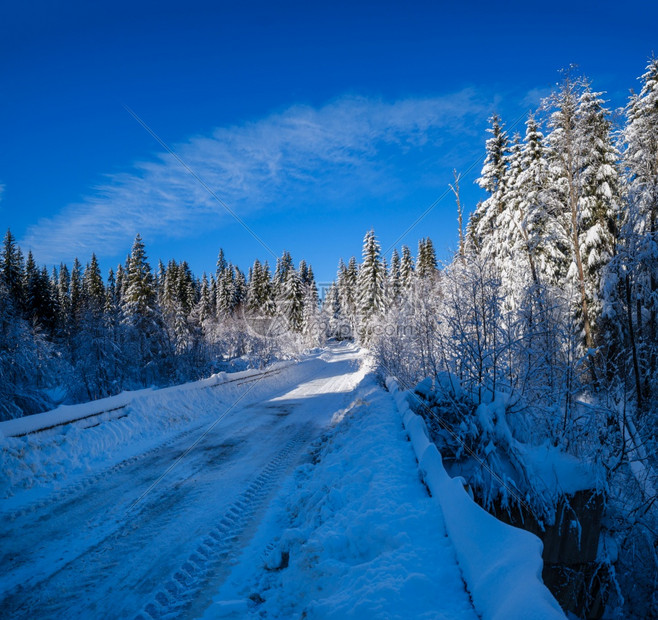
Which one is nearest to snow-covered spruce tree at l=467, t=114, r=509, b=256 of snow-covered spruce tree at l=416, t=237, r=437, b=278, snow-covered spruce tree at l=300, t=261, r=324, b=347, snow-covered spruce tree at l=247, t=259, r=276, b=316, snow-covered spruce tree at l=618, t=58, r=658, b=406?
snow-covered spruce tree at l=618, t=58, r=658, b=406

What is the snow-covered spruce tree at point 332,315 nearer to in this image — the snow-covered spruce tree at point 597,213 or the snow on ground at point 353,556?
the snow-covered spruce tree at point 597,213

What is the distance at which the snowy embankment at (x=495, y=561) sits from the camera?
2.24 m

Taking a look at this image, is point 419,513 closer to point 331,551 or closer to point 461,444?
point 331,551

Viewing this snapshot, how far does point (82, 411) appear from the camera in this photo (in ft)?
27.6

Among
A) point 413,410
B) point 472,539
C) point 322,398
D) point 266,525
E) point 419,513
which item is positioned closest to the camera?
point 472,539

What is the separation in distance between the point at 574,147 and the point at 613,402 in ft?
30.8

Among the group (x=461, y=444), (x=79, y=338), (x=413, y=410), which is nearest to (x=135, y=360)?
(x=79, y=338)

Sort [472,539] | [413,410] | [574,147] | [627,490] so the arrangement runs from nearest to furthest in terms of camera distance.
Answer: [472,539] → [627,490] → [413,410] → [574,147]

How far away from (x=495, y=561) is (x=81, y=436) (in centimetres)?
825

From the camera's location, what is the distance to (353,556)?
11.8 feet

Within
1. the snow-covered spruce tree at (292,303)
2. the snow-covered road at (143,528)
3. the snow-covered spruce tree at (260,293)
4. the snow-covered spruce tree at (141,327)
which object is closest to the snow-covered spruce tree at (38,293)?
the snow-covered spruce tree at (141,327)

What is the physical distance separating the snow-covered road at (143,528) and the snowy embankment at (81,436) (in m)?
0.25

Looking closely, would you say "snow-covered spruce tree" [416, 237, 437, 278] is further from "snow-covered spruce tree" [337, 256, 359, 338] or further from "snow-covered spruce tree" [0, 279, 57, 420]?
"snow-covered spruce tree" [0, 279, 57, 420]

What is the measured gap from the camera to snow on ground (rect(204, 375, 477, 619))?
2.83 meters
